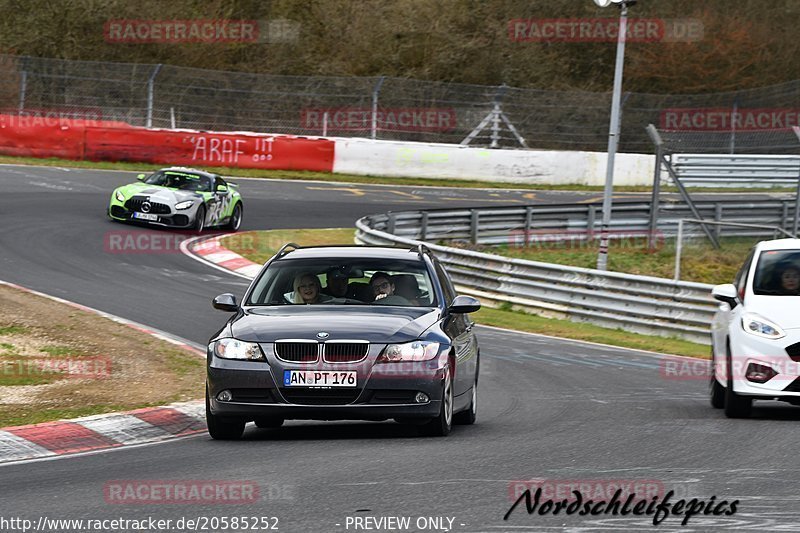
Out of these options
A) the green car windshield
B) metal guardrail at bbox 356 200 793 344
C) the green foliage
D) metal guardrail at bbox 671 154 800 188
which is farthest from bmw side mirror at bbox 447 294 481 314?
the green foliage

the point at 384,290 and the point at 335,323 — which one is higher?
the point at 384,290

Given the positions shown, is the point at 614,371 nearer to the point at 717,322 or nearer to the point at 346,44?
the point at 717,322

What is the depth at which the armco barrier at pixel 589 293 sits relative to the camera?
2080 cm

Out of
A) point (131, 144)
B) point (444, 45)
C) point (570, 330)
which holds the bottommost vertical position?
point (570, 330)

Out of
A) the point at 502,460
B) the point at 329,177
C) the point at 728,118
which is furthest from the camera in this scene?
the point at 728,118

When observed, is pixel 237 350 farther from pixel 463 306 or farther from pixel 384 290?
pixel 463 306

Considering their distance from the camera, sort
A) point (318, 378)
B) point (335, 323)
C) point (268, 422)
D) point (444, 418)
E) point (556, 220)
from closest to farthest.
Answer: point (318, 378) < point (335, 323) < point (444, 418) < point (268, 422) < point (556, 220)

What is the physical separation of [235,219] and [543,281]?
874 cm

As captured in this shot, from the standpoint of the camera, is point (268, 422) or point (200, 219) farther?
point (200, 219)

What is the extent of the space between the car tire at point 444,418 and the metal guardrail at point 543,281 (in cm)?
1148

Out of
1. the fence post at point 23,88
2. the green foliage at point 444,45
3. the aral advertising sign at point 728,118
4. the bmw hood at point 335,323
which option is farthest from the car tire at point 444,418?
the green foliage at point 444,45

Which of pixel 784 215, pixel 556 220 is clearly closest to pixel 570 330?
pixel 556 220

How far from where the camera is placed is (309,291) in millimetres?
10250

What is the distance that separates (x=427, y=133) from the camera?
4253 centimetres
